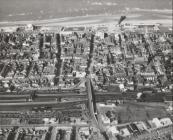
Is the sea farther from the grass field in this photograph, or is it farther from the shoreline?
the grass field

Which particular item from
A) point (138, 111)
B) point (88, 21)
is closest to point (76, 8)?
point (88, 21)

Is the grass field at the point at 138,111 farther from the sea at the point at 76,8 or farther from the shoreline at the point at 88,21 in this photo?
the sea at the point at 76,8

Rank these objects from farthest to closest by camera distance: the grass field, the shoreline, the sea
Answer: the sea
the shoreline
the grass field

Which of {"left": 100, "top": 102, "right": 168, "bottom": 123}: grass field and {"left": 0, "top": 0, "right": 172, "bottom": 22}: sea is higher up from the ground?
{"left": 0, "top": 0, "right": 172, "bottom": 22}: sea

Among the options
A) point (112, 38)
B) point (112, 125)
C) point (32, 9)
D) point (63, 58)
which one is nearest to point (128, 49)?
point (112, 38)

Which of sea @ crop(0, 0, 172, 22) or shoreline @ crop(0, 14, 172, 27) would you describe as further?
sea @ crop(0, 0, 172, 22)

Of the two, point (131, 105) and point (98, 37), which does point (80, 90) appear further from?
point (98, 37)

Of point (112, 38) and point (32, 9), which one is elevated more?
point (32, 9)

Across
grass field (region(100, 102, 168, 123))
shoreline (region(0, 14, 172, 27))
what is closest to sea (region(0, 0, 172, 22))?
shoreline (region(0, 14, 172, 27))
